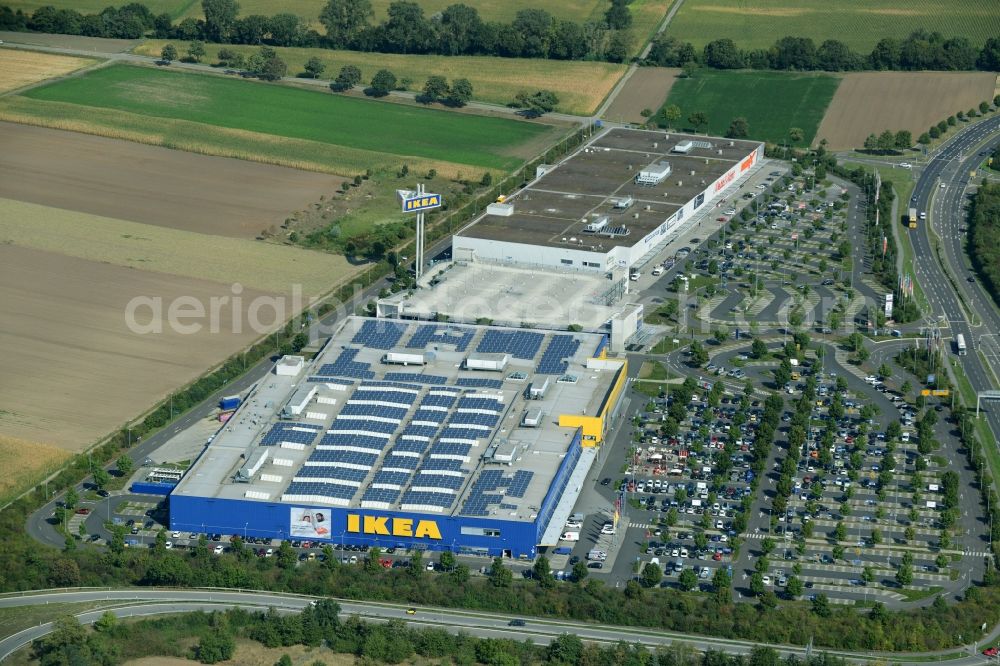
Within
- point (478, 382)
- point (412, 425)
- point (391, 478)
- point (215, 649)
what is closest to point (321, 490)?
point (391, 478)

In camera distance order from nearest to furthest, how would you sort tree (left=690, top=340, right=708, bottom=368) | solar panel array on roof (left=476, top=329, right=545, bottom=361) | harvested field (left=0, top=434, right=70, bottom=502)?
harvested field (left=0, top=434, right=70, bottom=502) → solar panel array on roof (left=476, top=329, right=545, bottom=361) → tree (left=690, top=340, right=708, bottom=368)

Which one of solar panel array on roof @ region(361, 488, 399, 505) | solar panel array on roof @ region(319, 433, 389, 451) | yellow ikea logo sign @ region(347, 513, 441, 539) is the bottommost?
yellow ikea logo sign @ region(347, 513, 441, 539)

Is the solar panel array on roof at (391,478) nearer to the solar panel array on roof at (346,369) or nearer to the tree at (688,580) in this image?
the solar panel array on roof at (346,369)

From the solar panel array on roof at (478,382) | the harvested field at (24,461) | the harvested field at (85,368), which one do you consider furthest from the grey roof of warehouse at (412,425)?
the harvested field at (24,461)

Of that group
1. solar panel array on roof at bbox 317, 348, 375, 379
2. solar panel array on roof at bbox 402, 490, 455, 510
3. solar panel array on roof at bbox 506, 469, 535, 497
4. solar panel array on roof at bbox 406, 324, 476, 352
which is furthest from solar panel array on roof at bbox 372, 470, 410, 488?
solar panel array on roof at bbox 406, 324, 476, 352

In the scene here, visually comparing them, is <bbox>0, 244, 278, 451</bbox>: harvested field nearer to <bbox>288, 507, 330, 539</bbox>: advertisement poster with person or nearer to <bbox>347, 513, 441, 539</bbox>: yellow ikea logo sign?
<bbox>288, 507, 330, 539</bbox>: advertisement poster with person

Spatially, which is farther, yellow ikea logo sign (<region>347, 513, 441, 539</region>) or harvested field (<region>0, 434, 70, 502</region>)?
harvested field (<region>0, 434, 70, 502</region>)

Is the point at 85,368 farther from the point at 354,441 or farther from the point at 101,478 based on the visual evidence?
the point at 354,441
